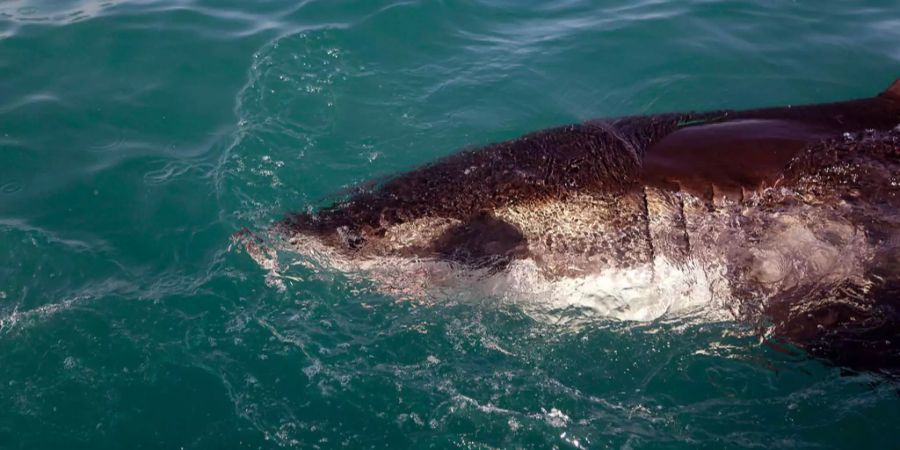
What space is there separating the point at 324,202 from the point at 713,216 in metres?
2.92

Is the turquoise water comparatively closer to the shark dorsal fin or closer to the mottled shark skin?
the mottled shark skin

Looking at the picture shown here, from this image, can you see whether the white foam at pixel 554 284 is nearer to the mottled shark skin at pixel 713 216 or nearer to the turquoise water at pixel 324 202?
the mottled shark skin at pixel 713 216

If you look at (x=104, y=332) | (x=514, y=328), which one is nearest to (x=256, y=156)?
(x=104, y=332)

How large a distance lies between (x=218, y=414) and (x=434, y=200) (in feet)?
6.71

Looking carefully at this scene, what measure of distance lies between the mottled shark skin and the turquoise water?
1.31ft

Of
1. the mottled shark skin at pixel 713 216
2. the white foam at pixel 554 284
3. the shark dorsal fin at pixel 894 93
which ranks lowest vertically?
the white foam at pixel 554 284

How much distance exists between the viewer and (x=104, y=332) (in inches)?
192

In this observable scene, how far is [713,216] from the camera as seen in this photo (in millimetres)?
3928

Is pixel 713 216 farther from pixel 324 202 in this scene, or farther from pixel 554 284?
pixel 324 202

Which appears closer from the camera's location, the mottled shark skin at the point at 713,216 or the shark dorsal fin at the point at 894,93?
the mottled shark skin at the point at 713,216

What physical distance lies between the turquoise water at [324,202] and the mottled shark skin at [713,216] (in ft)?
1.31

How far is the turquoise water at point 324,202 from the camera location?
4.23 metres

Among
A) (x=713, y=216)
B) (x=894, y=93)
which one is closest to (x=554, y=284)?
(x=713, y=216)

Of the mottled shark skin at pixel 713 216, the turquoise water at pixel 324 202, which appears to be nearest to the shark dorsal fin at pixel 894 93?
the mottled shark skin at pixel 713 216
